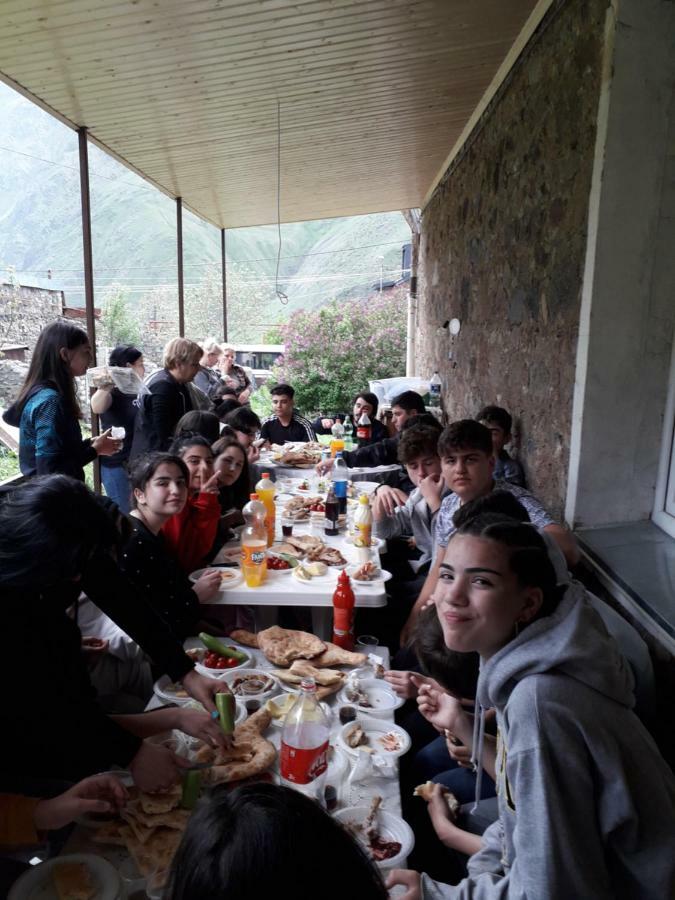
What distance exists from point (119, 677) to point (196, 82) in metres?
3.92

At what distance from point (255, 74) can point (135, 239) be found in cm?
5977

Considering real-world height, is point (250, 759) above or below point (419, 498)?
below

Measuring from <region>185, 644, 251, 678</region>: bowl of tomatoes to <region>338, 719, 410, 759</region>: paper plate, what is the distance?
488 mm

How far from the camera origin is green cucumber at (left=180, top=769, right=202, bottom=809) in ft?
4.47

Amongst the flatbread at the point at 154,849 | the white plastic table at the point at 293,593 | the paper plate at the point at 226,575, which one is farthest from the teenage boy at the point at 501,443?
the flatbread at the point at 154,849

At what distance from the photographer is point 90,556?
1.66 metres

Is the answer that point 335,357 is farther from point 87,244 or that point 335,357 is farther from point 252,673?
point 252,673

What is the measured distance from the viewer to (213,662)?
1.98 meters

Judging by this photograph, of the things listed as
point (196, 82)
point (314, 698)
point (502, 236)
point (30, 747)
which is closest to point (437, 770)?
point (314, 698)

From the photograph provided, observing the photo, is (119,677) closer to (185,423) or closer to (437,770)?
(437,770)

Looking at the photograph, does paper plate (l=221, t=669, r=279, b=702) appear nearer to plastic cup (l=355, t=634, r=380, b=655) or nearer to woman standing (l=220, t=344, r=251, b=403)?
plastic cup (l=355, t=634, r=380, b=655)

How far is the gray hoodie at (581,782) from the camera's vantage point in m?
1.02

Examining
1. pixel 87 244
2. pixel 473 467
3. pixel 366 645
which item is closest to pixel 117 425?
pixel 87 244

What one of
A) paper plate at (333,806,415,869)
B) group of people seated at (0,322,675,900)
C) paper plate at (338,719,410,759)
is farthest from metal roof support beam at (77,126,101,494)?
paper plate at (333,806,415,869)
